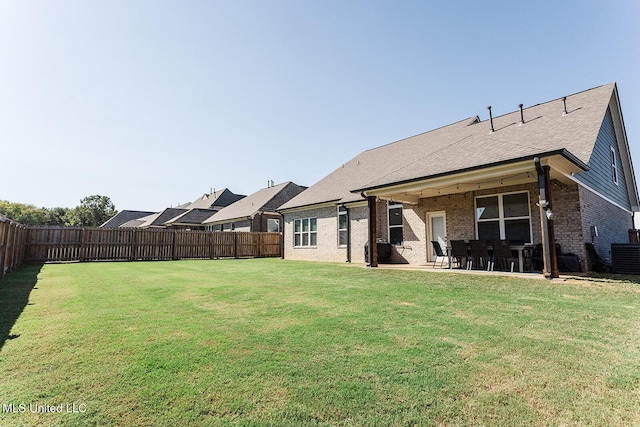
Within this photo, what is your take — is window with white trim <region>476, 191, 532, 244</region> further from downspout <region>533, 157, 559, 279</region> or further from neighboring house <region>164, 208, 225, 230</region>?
neighboring house <region>164, 208, 225, 230</region>

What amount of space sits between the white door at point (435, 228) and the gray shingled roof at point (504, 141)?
2327mm

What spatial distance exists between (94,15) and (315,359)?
11082 mm

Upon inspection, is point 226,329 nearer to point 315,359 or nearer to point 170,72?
point 315,359

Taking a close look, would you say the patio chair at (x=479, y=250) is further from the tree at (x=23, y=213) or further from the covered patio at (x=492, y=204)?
the tree at (x=23, y=213)

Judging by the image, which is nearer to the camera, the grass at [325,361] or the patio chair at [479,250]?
the grass at [325,361]

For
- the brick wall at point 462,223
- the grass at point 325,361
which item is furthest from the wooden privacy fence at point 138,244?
the grass at point 325,361

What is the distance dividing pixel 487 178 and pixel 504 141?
155 cm

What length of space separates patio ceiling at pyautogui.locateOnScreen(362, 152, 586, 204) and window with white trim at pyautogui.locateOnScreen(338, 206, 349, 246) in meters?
3.89

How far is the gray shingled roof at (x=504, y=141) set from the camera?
841 centimetres

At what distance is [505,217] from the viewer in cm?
1055

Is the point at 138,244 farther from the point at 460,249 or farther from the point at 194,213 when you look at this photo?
the point at 460,249

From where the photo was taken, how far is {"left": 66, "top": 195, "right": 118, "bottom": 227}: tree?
56.9m

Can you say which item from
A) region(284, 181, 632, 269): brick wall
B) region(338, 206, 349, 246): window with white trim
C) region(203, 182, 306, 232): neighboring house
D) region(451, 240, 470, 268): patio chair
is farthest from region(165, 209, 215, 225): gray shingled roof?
region(451, 240, 470, 268): patio chair

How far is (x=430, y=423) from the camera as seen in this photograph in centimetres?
196
